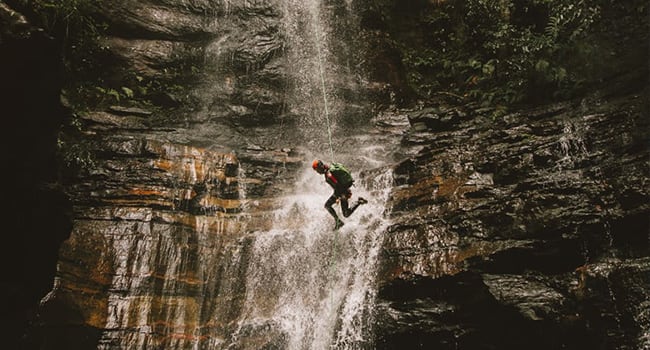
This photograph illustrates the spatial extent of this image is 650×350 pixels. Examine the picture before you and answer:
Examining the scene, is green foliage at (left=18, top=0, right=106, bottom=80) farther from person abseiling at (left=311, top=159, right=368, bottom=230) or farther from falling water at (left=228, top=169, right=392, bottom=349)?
person abseiling at (left=311, top=159, right=368, bottom=230)

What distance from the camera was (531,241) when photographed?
7082 millimetres

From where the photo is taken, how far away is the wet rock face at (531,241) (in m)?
6.35

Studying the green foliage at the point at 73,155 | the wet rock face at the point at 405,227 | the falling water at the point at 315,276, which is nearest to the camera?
the wet rock face at the point at 405,227

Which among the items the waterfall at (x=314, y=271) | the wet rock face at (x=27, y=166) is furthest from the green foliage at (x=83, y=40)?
the wet rock face at (x=27, y=166)

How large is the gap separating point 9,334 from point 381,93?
37.9 ft

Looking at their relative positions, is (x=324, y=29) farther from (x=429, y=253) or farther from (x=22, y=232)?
(x=22, y=232)

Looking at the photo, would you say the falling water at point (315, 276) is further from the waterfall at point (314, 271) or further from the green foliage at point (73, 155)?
the green foliage at point (73, 155)

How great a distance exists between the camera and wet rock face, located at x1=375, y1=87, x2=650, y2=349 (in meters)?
6.35

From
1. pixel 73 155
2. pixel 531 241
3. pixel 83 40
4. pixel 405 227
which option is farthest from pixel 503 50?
pixel 83 40

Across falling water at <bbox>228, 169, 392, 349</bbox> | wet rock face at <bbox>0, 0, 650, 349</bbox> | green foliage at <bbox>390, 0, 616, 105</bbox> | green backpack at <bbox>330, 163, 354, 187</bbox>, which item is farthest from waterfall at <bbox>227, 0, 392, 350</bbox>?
green foliage at <bbox>390, 0, 616, 105</bbox>

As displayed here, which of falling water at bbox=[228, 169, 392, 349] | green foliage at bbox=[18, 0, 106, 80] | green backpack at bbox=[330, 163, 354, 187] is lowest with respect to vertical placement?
falling water at bbox=[228, 169, 392, 349]

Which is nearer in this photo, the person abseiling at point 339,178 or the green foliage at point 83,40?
the person abseiling at point 339,178

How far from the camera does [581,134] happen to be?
8.14 metres

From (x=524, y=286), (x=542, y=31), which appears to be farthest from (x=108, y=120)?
(x=542, y=31)
